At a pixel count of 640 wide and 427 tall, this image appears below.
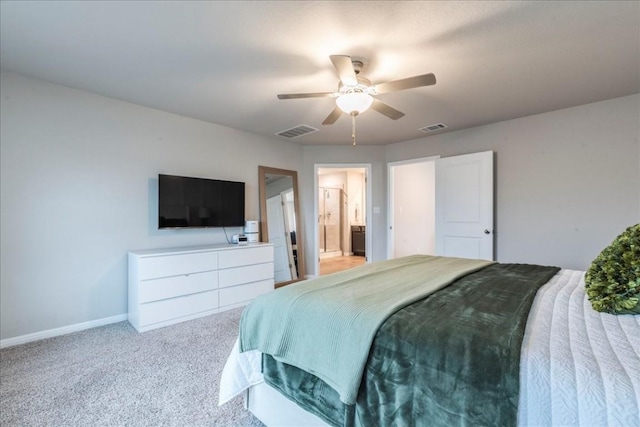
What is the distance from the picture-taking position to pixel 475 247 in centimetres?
400

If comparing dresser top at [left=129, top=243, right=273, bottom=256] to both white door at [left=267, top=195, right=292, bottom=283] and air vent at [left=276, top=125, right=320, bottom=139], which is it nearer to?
white door at [left=267, top=195, right=292, bottom=283]

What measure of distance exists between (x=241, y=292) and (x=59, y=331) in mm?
1741

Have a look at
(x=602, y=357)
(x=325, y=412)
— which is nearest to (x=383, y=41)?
A: (x=602, y=357)

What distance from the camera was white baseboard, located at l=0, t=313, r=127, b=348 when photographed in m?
2.56

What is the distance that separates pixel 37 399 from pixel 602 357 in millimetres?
2876

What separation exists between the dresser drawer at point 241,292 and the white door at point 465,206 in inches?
103

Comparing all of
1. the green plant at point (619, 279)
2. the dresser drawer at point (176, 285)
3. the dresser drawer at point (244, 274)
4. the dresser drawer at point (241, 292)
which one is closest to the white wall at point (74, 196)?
the dresser drawer at point (176, 285)

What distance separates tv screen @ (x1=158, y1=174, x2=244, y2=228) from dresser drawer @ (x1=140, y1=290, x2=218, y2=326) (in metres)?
0.85

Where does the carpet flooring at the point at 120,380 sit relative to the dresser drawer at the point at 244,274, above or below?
below

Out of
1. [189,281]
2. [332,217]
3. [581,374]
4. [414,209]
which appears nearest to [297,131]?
[189,281]

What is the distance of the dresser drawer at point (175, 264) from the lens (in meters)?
2.89

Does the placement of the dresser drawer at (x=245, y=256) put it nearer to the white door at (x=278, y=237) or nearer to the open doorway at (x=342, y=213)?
the white door at (x=278, y=237)

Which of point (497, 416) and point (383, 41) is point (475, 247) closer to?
point (383, 41)

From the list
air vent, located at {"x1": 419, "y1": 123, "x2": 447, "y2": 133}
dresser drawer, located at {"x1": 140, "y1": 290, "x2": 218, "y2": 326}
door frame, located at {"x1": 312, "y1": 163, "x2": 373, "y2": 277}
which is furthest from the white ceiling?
dresser drawer, located at {"x1": 140, "y1": 290, "x2": 218, "y2": 326}
